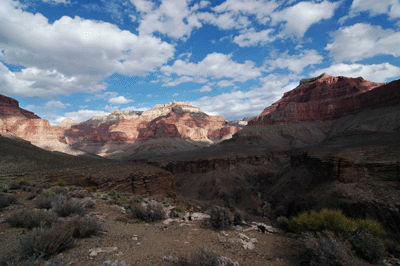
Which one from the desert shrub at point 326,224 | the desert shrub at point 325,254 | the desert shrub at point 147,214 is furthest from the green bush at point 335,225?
the desert shrub at point 147,214

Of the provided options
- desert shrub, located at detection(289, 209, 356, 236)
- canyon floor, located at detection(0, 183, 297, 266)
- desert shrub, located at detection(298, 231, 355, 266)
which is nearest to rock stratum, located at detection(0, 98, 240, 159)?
canyon floor, located at detection(0, 183, 297, 266)

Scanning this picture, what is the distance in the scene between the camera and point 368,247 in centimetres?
454

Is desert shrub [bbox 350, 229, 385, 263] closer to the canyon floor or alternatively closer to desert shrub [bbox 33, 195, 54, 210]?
the canyon floor

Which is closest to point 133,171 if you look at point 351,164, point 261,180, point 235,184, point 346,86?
point 351,164

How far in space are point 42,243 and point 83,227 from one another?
1.41 m

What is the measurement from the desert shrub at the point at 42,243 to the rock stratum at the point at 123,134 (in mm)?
87760

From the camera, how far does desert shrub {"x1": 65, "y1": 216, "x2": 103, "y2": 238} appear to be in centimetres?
486

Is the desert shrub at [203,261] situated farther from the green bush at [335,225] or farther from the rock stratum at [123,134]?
the rock stratum at [123,134]

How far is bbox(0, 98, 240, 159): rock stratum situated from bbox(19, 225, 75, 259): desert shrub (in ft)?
288

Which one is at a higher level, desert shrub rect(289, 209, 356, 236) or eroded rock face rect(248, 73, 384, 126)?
eroded rock face rect(248, 73, 384, 126)

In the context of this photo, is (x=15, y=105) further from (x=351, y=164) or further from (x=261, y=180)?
(x=351, y=164)

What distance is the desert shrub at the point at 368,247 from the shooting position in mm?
4414

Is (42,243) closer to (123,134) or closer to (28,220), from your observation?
(28,220)

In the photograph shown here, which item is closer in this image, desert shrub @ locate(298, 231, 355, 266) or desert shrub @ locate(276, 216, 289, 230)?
desert shrub @ locate(298, 231, 355, 266)
